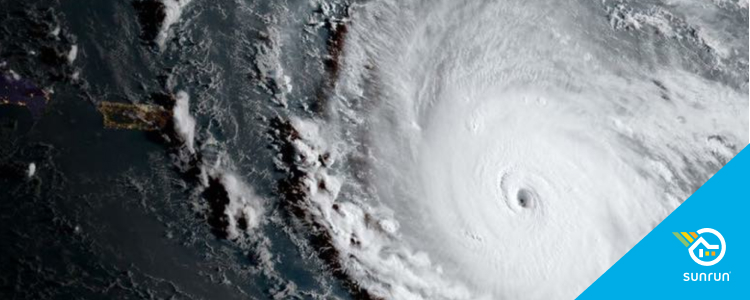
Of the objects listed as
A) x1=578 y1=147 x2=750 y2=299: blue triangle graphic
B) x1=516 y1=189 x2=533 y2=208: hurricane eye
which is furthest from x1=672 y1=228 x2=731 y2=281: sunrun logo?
x1=516 y1=189 x2=533 y2=208: hurricane eye

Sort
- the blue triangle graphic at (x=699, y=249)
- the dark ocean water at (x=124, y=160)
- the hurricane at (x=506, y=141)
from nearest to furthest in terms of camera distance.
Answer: the dark ocean water at (x=124, y=160), the hurricane at (x=506, y=141), the blue triangle graphic at (x=699, y=249)

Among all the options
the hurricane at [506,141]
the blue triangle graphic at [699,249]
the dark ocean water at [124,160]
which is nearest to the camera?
the dark ocean water at [124,160]

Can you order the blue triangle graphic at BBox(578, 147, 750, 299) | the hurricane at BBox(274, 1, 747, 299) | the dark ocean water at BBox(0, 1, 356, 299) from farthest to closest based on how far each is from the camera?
the blue triangle graphic at BBox(578, 147, 750, 299), the hurricane at BBox(274, 1, 747, 299), the dark ocean water at BBox(0, 1, 356, 299)

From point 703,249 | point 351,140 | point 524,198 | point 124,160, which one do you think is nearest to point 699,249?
point 703,249

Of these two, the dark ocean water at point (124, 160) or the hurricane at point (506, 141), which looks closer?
the dark ocean water at point (124, 160)

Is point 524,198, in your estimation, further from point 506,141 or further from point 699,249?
point 699,249

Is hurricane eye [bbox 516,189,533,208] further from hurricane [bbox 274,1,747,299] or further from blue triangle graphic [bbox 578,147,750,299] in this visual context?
blue triangle graphic [bbox 578,147,750,299]

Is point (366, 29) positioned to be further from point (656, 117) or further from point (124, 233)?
point (656, 117)

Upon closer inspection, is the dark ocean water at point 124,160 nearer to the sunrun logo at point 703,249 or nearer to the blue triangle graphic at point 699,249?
the blue triangle graphic at point 699,249

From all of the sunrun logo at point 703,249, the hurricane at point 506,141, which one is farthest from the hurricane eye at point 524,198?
the sunrun logo at point 703,249

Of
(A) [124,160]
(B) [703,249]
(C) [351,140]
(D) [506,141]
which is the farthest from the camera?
(B) [703,249]

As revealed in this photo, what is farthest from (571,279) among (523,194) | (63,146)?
(63,146)
